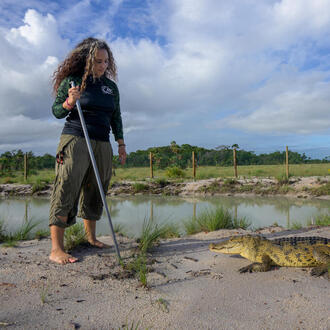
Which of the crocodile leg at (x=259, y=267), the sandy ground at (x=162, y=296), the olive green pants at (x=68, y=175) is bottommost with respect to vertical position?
the sandy ground at (x=162, y=296)

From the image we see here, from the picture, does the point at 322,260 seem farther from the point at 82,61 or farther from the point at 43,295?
the point at 82,61

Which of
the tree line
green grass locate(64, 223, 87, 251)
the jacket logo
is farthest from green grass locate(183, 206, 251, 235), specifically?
the tree line

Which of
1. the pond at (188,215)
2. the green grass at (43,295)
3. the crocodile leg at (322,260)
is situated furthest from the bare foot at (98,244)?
the crocodile leg at (322,260)

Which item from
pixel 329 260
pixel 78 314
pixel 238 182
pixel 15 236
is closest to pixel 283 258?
pixel 329 260

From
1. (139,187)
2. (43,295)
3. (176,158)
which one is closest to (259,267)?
(43,295)

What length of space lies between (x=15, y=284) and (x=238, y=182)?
36.9 ft

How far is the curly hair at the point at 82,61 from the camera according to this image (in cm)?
313

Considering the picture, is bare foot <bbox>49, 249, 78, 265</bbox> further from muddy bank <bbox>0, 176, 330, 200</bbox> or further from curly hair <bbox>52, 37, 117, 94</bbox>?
muddy bank <bbox>0, 176, 330, 200</bbox>

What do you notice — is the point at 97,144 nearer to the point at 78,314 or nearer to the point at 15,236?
the point at 78,314

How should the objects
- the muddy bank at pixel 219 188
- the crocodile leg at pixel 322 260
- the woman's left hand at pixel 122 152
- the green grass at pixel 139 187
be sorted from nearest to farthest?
the crocodile leg at pixel 322 260 < the woman's left hand at pixel 122 152 < the muddy bank at pixel 219 188 < the green grass at pixel 139 187

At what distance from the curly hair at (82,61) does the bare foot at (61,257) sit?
65.9 inches

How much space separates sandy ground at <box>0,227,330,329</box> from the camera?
189cm

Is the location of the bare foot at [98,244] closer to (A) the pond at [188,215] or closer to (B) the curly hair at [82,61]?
(A) the pond at [188,215]

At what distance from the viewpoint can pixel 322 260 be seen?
8.80 ft
